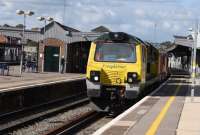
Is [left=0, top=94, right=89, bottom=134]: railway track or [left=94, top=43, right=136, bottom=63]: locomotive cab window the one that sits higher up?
[left=94, top=43, right=136, bottom=63]: locomotive cab window

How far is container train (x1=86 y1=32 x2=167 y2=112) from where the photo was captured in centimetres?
2108

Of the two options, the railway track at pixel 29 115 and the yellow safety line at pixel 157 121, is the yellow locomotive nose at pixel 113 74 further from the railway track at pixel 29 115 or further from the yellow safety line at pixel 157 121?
the railway track at pixel 29 115

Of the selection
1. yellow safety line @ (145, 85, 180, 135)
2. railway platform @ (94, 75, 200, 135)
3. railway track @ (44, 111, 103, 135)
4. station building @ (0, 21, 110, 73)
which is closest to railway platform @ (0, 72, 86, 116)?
railway track @ (44, 111, 103, 135)

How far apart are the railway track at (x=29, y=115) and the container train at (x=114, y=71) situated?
221cm

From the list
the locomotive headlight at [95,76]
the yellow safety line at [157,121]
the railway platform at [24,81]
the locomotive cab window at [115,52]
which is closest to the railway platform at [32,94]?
the railway platform at [24,81]

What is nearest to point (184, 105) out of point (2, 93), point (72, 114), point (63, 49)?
point (72, 114)

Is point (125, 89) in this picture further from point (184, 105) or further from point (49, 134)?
point (49, 134)

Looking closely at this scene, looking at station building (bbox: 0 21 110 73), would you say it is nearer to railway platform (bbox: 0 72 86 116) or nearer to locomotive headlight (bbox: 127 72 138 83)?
railway platform (bbox: 0 72 86 116)

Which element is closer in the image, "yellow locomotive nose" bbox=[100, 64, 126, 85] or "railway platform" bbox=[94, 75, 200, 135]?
"railway platform" bbox=[94, 75, 200, 135]

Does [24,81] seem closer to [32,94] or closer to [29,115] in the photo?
[32,94]

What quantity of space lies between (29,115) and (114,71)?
145 inches

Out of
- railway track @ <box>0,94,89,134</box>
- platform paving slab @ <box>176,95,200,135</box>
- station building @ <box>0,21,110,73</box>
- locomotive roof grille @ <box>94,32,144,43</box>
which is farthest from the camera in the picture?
station building @ <box>0,21,110,73</box>

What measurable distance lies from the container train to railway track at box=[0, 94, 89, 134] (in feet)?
7.26

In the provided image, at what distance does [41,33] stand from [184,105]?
4445 cm
